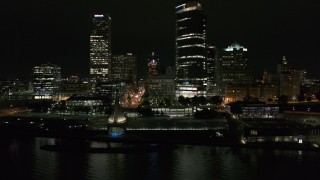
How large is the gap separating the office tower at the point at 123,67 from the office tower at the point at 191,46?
2624 centimetres

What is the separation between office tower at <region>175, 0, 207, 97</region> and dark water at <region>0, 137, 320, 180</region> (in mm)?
37209

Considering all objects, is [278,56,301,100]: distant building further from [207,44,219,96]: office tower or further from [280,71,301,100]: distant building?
[207,44,219,96]: office tower

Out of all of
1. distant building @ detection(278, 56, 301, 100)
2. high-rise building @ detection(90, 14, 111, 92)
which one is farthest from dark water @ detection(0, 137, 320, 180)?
high-rise building @ detection(90, 14, 111, 92)

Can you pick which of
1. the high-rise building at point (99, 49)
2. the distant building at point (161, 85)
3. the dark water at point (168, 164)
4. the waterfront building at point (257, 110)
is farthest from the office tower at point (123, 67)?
the dark water at point (168, 164)

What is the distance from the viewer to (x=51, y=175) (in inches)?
600

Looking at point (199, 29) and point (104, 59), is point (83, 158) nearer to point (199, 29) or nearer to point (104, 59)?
point (199, 29)

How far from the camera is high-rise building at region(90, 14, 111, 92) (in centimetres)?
8150

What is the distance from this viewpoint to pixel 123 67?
85.1 m

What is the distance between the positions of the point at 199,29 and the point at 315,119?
28764 millimetres

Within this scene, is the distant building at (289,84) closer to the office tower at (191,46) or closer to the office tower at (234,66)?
the office tower at (234,66)

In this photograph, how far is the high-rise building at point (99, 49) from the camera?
267 ft

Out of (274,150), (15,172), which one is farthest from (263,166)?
(15,172)

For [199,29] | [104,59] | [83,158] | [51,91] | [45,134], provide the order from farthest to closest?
[104,59]
[51,91]
[199,29]
[45,134]
[83,158]

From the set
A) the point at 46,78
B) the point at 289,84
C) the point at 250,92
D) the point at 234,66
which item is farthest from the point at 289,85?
the point at 46,78
